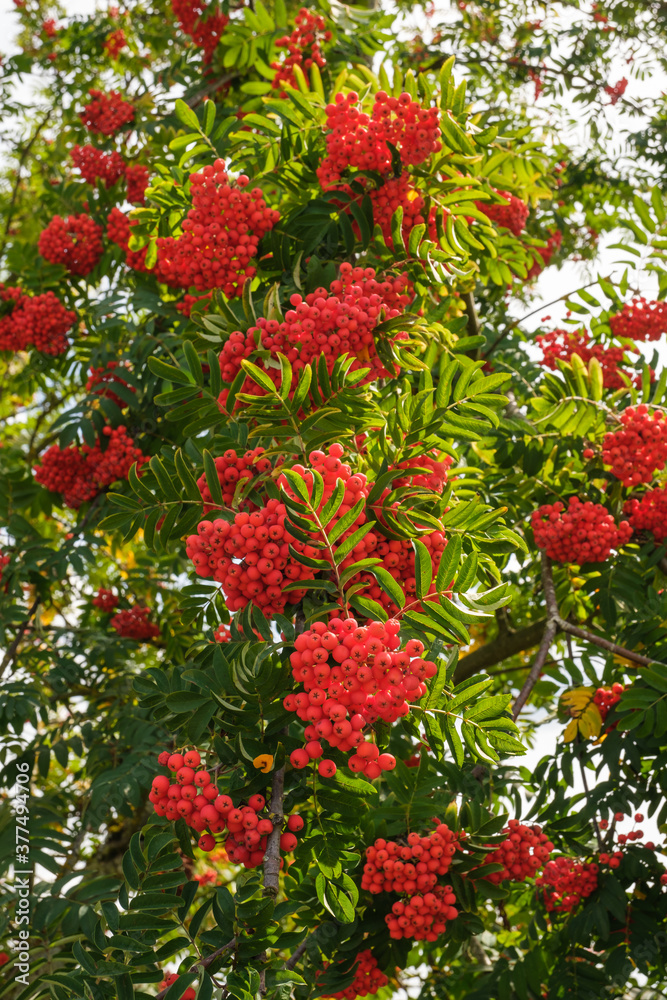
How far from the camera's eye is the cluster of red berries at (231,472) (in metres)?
1.92

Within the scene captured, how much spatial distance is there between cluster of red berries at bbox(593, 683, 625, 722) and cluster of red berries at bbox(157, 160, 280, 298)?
198cm

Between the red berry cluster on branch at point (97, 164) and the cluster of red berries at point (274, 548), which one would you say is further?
the red berry cluster on branch at point (97, 164)

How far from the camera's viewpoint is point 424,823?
230 cm

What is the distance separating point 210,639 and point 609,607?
5.63 ft

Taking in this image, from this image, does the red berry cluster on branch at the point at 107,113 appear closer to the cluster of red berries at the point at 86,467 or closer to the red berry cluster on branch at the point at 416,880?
the cluster of red berries at the point at 86,467

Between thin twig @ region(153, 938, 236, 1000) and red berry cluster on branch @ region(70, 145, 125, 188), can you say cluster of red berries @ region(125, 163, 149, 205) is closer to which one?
red berry cluster on branch @ region(70, 145, 125, 188)

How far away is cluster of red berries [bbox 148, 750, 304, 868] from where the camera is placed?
5.20 ft

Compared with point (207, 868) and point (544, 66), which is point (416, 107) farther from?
point (207, 868)

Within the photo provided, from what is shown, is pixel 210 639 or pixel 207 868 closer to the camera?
pixel 210 639

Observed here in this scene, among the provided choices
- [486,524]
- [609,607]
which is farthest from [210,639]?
[609,607]

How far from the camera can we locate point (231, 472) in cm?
193

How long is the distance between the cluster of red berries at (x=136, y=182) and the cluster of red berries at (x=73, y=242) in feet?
1.13

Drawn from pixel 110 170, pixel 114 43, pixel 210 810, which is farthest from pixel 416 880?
pixel 114 43

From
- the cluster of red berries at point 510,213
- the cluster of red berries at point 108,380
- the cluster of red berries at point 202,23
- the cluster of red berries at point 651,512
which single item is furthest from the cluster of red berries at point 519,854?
the cluster of red berries at point 202,23
